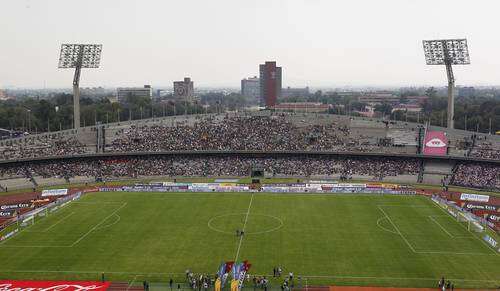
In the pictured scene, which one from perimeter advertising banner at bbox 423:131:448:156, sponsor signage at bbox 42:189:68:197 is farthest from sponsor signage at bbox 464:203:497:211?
sponsor signage at bbox 42:189:68:197

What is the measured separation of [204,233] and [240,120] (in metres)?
57.9

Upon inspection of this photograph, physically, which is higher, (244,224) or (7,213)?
(7,213)

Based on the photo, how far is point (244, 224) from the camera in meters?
53.2

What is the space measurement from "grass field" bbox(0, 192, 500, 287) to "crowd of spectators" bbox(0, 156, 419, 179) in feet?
62.6

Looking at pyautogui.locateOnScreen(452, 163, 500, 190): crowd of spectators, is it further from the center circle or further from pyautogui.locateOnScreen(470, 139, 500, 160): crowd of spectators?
the center circle

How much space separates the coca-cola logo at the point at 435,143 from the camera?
84756 mm

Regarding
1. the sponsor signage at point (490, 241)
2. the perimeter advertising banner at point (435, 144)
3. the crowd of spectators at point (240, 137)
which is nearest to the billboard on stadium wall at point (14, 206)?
the crowd of spectators at point (240, 137)

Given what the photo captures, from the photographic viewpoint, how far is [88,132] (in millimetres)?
96875

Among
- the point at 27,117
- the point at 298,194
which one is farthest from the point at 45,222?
the point at 27,117

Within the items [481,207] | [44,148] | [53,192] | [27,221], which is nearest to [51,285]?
[27,221]

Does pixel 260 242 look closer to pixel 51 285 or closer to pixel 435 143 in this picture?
pixel 51 285

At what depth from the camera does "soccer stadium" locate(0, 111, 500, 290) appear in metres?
39.3

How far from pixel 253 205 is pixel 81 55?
50.4 metres

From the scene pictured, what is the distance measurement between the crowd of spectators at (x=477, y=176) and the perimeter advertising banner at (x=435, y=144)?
4051mm
